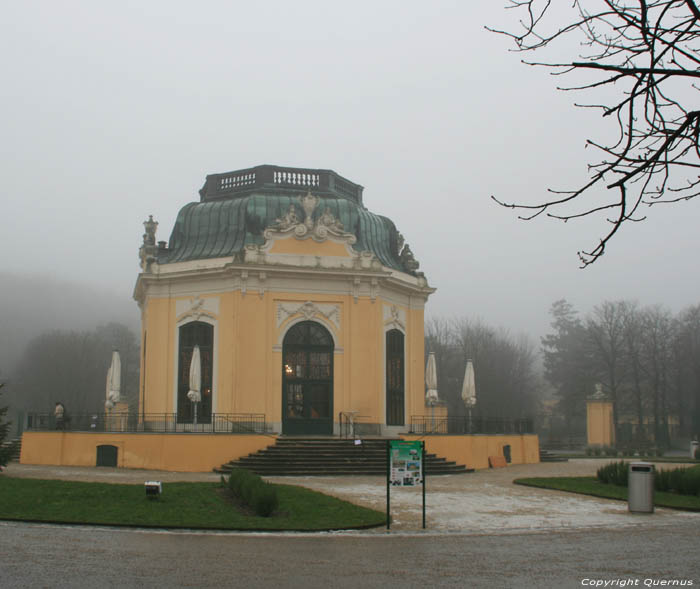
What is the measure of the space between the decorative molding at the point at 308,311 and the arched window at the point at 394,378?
2465 millimetres

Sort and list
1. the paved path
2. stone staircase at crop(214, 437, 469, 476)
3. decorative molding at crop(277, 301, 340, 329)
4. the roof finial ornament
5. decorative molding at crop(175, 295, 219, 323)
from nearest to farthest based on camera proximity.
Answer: the paved path
stone staircase at crop(214, 437, 469, 476)
decorative molding at crop(277, 301, 340, 329)
decorative molding at crop(175, 295, 219, 323)
the roof finial ornament

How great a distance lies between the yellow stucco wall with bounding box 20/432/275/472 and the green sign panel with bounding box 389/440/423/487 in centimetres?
1168

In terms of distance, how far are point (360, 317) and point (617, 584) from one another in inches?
810

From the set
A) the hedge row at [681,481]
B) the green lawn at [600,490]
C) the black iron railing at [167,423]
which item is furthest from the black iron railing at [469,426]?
the hedge row at [681,481]

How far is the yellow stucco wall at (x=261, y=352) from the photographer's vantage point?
27594 mm

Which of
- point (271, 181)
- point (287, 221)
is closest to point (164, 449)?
point (287, 221)

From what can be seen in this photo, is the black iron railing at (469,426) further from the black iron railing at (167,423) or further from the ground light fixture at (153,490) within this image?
the ground light fixture at (153,490)

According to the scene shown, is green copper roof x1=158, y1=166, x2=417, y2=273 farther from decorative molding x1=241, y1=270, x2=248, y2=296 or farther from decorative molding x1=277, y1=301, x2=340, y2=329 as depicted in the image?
decorative molding x1=277, y1=301, x2=340, y2=329

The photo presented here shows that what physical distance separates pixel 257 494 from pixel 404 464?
2.51m

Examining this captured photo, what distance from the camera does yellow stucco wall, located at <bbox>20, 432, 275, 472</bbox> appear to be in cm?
2388

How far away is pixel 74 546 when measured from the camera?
34.2 ft

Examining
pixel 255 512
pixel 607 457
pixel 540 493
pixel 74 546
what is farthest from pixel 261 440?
pixel 607 457

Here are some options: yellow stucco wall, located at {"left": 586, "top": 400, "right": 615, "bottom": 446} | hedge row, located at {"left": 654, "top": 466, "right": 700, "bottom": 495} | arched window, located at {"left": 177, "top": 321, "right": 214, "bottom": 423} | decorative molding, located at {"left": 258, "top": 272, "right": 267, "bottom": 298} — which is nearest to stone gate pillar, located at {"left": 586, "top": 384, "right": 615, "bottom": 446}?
yellow stucco wall, located at {"left": 586, "top": 400, "right": 615, "bottom": 446}

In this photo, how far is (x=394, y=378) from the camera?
30109mm
